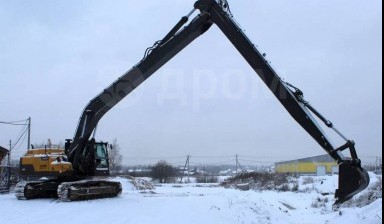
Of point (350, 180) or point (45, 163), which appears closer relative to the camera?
point (350, 180)

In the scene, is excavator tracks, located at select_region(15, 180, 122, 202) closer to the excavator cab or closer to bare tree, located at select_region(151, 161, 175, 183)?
the excavator cab

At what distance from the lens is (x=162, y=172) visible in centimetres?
4619

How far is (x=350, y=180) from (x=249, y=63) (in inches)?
178

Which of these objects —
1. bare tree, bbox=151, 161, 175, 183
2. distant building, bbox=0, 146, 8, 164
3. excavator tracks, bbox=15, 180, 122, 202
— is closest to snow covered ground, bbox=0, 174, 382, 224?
excavator tracks, bbox=15, 180, 122, 202

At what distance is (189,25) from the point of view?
15484mm

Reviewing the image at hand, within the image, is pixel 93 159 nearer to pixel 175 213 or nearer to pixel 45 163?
pixel 45 163

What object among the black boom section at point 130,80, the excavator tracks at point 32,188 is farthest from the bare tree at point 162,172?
the black boom section at point 130,80

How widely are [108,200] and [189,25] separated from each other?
7248 millimetres

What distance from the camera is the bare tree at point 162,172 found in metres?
46.0

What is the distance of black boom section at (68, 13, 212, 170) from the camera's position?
15516 mm

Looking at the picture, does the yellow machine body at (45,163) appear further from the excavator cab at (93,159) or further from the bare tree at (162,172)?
the bare tree at (162,172)

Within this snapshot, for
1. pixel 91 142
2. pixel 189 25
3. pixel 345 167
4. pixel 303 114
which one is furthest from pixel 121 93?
pixel 345 167

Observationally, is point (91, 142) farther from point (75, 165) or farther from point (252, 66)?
point (252, 66)

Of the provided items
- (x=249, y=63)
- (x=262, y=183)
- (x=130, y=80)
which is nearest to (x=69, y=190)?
(x=130, y=80)
